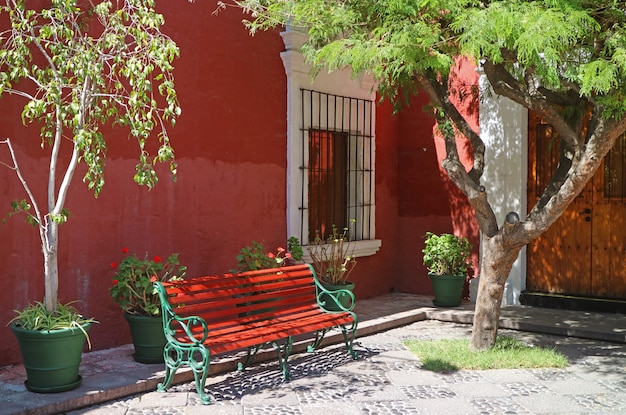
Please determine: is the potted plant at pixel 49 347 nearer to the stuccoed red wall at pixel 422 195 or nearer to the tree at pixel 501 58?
the tree at pixel 501 58

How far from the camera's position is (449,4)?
207 inches

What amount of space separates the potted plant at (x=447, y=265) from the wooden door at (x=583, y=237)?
2.86ft

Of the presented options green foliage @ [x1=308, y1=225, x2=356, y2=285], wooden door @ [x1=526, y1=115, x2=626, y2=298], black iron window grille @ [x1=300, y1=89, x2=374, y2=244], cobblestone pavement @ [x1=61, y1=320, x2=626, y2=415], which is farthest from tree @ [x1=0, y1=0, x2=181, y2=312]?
wooden door @ [x1=526, y1=115, x2=626, y2=298]

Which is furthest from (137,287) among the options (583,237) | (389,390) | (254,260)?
(583,237)

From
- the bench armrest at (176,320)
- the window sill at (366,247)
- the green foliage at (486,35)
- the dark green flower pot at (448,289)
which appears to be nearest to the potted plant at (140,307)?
the bench armrest at (176,320)

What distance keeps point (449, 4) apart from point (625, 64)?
128 centimetres

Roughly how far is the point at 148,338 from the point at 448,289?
13.8 ft

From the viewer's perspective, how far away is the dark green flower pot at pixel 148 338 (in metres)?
5.97

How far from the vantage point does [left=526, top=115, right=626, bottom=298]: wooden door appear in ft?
28.3

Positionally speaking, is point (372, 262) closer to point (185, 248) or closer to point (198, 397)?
point (185, 248)

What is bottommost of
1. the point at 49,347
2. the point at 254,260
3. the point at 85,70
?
the point at 49,347

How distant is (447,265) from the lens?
9.08 metres

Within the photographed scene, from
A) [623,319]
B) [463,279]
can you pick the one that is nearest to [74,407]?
[463,279]

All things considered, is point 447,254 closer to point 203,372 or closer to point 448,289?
point 448,289
